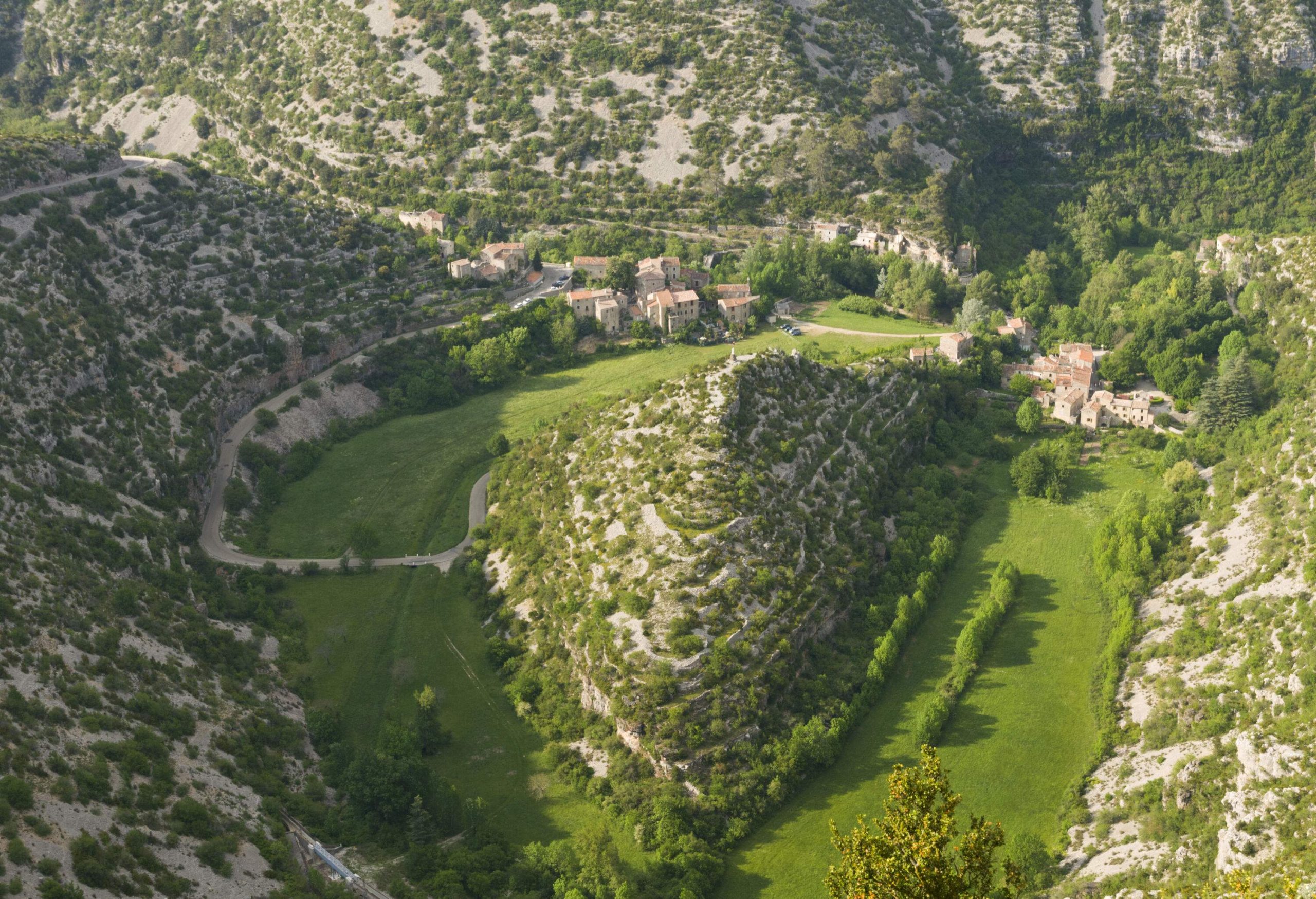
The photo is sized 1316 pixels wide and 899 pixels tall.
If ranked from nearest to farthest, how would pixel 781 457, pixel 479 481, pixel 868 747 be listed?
pixel 868 747
pixel 781 457
pixel 479 481

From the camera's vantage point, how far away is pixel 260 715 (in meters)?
59.8

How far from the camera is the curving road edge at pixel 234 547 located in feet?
250

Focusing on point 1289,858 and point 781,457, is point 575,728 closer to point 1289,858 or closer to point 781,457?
point 781,457

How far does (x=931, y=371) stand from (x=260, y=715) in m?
59.9

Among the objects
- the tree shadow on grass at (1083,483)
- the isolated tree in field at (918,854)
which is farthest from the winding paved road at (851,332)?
the isolated tree in field at (918,854)

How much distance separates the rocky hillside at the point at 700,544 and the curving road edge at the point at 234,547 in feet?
6.96

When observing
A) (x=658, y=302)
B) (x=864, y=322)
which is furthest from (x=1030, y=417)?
(x=658, y=302)

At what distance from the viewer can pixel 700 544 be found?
66.4m

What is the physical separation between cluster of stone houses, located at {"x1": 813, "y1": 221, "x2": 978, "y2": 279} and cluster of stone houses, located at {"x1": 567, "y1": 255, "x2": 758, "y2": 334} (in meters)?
19.1

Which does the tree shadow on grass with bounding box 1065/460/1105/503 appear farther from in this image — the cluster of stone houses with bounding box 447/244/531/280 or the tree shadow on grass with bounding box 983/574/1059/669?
the cluster of stone houses with bounding box 447/244/531/280

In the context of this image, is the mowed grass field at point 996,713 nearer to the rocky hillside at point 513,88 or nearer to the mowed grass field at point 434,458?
the mowed grass field at point 434,458

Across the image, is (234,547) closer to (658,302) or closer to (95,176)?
(95,176)

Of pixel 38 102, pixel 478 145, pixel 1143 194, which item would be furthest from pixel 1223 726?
pixel 38 102

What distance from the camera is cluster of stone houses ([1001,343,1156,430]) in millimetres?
92562
